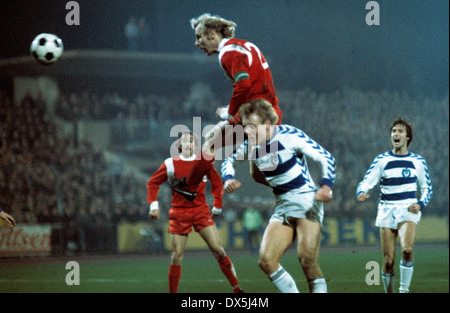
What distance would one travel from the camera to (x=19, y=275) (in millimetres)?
10148

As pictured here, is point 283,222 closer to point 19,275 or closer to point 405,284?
point 405,284

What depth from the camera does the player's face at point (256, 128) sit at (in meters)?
4.36

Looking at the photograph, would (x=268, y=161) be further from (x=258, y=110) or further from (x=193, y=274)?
(x=193, y=274)

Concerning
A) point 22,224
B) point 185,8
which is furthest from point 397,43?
point 22,224

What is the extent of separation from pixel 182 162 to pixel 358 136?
49.6 feet

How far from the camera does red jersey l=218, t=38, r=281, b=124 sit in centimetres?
493

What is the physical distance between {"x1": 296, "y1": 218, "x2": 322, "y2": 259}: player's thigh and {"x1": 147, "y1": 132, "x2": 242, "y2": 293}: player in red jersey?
214cm

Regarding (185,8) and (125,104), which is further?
(125,104)

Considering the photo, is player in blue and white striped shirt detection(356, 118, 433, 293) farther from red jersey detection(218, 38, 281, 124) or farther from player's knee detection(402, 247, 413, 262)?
red jersey detection(218, 38, 281, 124)

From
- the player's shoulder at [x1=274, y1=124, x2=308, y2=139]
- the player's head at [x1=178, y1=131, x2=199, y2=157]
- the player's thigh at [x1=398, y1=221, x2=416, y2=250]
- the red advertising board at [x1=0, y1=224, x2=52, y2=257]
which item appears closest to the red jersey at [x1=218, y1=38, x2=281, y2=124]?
the player's shoulder at [x1=274, y1=124, x2=308, y2=139]

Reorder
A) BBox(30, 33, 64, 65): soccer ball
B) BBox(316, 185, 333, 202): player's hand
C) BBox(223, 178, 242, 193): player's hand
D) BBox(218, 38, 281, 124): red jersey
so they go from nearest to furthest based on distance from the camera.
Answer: BBox(316, 185, 333, 202): player's hand, BBox(223, 178, 242, 193): player's hand, BBox(218, 38, 281, 124): red jersey, BBox(30, 33, 64, 65): soccer ball

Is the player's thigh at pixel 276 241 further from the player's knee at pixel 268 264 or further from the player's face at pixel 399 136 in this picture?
the player's face at pixel 399 136

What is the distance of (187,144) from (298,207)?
2533 millimetres

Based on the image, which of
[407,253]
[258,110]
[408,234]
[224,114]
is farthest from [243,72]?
[407,253]
